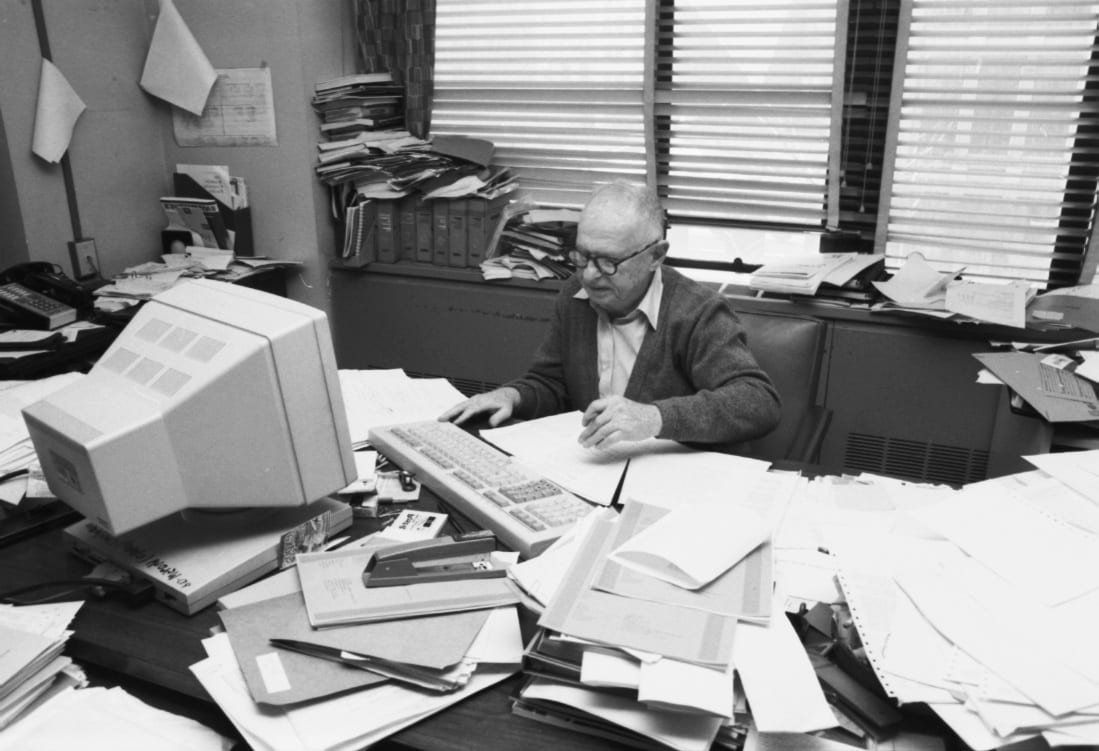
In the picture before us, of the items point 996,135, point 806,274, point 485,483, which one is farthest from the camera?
point 996,135

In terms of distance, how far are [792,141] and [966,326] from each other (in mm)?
981

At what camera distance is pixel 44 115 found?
109 inches

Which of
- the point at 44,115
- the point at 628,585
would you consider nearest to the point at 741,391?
the point at 628,585

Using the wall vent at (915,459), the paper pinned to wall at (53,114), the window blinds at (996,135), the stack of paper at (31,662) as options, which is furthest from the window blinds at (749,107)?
the stack of paper at (31,662)

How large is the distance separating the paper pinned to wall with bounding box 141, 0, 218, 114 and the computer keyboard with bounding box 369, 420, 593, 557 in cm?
228

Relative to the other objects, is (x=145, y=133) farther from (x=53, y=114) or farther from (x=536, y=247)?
(x=536, y=247)

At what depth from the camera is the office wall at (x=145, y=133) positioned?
9.13ft

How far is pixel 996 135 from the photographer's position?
2719mm

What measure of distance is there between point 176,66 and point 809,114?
2456 millimetres

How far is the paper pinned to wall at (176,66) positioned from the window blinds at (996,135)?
8.58ft

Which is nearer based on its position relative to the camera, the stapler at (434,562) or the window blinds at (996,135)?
the stapler at (434,562)

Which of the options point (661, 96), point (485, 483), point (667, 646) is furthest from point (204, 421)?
point (661, 96)

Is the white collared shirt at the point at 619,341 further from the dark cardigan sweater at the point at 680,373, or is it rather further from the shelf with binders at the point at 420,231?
the shelf with binders at the point at 420,231

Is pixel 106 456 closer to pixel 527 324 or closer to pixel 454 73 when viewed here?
pixel 527 324
